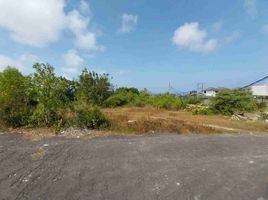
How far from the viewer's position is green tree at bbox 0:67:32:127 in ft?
32.0

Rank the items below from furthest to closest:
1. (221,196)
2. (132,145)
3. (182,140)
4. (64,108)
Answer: (64,108), (182,140), (132,145), (221,196)

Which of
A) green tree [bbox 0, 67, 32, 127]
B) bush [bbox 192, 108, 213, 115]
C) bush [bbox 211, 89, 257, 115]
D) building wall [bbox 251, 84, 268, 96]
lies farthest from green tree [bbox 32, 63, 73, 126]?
building wall [bbox 251, 84, 268, 96]

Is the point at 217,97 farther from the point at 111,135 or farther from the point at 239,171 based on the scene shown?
the point at 239,171

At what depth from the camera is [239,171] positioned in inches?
220

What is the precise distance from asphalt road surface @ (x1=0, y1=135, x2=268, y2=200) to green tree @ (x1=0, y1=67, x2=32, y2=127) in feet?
6.21

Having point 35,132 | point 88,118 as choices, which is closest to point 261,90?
point 88,118

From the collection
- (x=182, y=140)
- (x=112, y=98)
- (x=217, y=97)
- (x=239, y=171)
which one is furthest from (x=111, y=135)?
(x=112, y=98)

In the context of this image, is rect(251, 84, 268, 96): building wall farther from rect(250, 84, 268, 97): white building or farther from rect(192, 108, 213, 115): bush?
rect(192, 108, 213, 115): bush

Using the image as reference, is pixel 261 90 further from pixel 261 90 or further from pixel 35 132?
pixel 35 132

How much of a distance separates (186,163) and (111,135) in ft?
11.6

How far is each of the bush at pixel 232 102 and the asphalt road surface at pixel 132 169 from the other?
10.9m

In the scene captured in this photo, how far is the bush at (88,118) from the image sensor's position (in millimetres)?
9648

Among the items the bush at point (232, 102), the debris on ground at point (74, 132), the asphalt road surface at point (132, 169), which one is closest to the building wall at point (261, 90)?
the bush at point (232, 102)

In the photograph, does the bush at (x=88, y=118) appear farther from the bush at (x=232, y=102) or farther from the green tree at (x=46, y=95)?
the bush at (x=232, y=102)
